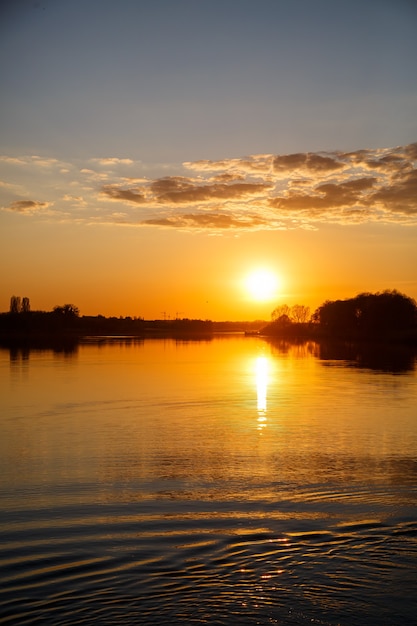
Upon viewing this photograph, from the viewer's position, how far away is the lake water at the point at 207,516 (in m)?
7.84

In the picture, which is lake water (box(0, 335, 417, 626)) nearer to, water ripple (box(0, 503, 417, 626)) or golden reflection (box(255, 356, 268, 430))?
water ripple (box(0, 503, 417, 626))

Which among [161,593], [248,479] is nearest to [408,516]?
[248,479]

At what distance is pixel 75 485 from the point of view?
43.7 ft

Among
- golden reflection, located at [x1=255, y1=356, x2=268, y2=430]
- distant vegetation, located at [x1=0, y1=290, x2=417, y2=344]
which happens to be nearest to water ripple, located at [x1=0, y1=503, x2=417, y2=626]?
golden reflection, located at [x1=255, y1=356, x2=268, y2=430]

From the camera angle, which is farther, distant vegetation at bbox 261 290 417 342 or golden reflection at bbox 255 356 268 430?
distant vegetation at bbox 261 290 417 342

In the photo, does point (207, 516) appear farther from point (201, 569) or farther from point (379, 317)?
point (379, 317)

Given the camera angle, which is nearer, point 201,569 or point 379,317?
point 201,569

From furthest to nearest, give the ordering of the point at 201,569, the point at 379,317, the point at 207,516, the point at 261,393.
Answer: the point at 379,317
the point at 261,393
the point at 207,516
the point at 201,569

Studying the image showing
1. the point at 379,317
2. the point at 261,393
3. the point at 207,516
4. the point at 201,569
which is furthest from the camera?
the point at 379,317

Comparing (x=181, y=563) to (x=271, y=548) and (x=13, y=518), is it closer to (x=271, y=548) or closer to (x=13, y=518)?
(x=271, y=548)

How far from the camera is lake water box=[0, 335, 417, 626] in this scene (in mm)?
7840

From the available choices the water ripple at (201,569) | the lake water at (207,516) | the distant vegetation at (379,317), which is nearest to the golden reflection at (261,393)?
the lake water at (207,516)

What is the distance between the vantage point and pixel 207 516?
11195 millimetres

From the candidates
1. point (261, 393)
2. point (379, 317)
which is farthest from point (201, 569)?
point (379, 317)
